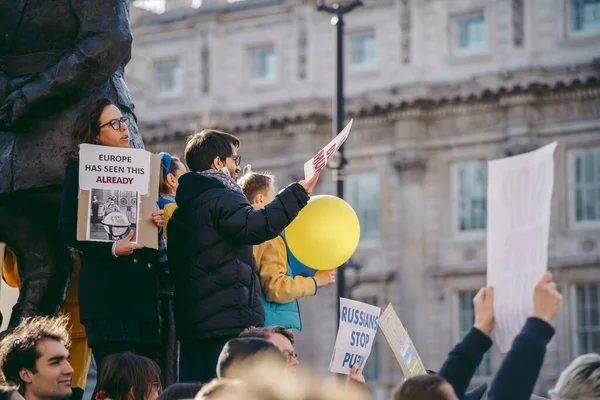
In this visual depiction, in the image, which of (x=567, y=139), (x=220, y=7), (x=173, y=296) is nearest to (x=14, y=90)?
(x=173, y=296)

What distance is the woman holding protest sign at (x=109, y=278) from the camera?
694cm

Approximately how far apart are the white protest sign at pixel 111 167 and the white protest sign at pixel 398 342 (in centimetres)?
139

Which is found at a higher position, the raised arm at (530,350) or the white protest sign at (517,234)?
the white protest sign at (517,234)

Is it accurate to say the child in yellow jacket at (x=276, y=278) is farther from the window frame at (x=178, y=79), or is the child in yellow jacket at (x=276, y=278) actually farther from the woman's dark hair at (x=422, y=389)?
the window frame at (x=178, y=79)

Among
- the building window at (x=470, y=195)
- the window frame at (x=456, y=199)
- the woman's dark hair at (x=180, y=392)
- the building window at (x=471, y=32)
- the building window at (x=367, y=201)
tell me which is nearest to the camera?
→ the woman's dark hair at (x=180, y=392)

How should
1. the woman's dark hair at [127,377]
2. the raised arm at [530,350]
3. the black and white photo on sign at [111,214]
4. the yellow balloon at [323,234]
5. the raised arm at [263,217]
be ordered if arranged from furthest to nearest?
the yellow balloon at [323,234] → the black and white photo on sign at [111,214] → the raised arm at [263,217] → the woman's dark hair at [127,377] → the raised arm at [530,350]

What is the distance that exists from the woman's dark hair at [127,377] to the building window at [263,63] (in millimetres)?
35354

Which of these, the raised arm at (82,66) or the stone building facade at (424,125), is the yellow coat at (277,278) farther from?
the stone building facade at (424,125)

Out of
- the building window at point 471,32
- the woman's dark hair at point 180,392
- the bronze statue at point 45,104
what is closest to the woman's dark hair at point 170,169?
the bronze statue at point 45,104

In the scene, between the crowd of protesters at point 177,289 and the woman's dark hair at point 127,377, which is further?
the crowd of protesters at point 177,289

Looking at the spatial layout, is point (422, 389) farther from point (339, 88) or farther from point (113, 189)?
point (339, 88)

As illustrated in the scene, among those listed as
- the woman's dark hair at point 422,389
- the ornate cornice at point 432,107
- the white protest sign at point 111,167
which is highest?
the ornate cornice at point 432,107

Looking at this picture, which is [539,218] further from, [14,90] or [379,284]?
[379,284]

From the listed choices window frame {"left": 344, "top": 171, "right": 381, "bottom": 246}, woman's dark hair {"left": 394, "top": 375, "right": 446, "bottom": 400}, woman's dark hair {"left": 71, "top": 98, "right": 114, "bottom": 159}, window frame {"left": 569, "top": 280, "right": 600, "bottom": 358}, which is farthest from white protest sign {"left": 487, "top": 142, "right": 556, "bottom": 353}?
window frame {"left": 344, "top": 171, "right": 381, "bottom": 246}
